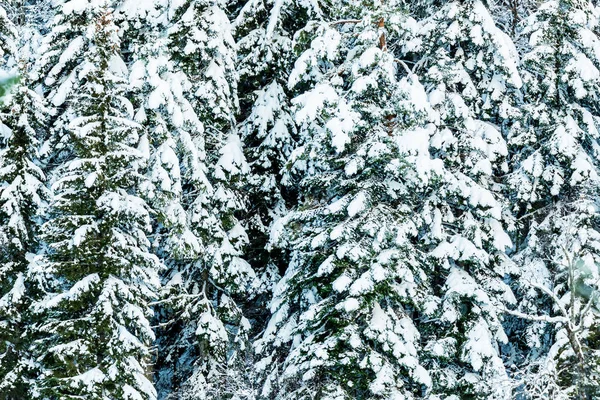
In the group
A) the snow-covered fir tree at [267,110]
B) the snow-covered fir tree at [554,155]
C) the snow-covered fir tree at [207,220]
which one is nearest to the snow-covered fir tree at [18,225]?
the snow-covered fir tree at [207,220]

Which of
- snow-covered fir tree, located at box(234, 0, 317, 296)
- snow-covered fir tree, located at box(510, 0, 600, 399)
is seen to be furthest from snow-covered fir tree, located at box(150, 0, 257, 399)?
snow-covered fir tree, located at box(510, 0, 600, 399)

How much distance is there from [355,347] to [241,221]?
7484mm

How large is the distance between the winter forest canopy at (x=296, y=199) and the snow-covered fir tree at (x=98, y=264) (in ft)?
0.15

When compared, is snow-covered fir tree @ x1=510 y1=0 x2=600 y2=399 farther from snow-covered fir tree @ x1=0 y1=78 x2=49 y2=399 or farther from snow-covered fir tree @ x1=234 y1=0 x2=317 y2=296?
snow-covered fir tree @ x1=0 y1=78 x2=49 y2=399

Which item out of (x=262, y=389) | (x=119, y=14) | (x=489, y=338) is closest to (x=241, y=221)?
(x=262, y=389)

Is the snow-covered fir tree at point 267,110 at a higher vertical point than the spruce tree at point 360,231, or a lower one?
higher

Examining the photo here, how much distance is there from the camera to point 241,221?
2058cm

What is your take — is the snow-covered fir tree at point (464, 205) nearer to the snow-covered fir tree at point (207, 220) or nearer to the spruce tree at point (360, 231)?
the spruce tree at point (360, 231)

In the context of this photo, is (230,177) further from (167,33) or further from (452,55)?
(452,55)

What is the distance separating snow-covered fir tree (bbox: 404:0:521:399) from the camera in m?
15.8

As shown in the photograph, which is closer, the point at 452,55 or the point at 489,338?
the point at 489,338

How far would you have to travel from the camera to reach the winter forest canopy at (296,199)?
46.6 ft

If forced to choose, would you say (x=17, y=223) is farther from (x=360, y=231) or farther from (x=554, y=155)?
(x=554, y=155)

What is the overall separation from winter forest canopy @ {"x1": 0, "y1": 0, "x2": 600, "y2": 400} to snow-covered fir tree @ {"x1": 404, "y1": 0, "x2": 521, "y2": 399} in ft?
0.21
